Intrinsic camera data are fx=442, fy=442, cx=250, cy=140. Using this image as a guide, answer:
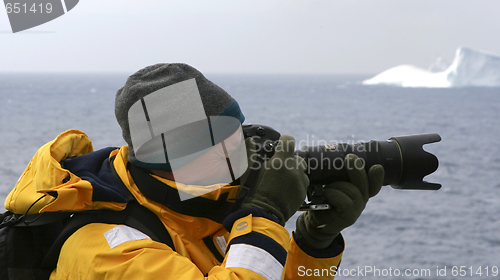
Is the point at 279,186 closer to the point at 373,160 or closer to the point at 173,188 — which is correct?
the point at 173,188

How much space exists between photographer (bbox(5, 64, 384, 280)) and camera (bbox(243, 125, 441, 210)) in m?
0.15

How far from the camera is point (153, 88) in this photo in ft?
3.01

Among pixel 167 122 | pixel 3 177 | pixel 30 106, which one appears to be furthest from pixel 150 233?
pixel 30 106

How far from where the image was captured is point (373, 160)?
3.99 ft

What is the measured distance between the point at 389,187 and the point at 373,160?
1303 centimetres

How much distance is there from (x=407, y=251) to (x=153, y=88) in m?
8.84

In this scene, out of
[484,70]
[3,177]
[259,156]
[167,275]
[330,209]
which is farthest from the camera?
[484,70]

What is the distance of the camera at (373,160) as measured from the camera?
3.87 feet

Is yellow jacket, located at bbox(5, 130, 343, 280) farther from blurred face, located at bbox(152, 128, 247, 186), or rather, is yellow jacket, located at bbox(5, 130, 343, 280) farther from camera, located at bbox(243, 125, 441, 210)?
camera, located at bbox(243, 125, 441, 210)

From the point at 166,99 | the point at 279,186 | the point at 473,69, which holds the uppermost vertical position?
the point at 166,99

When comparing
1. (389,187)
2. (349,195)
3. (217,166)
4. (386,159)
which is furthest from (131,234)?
(389,187)

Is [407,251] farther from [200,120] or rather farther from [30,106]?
[30,106]

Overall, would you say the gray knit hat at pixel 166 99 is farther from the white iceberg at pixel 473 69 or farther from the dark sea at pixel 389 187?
the white iceberg at pixel 473 69

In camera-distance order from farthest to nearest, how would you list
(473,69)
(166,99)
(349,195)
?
(473,69)
(349,195)
(166,99)
